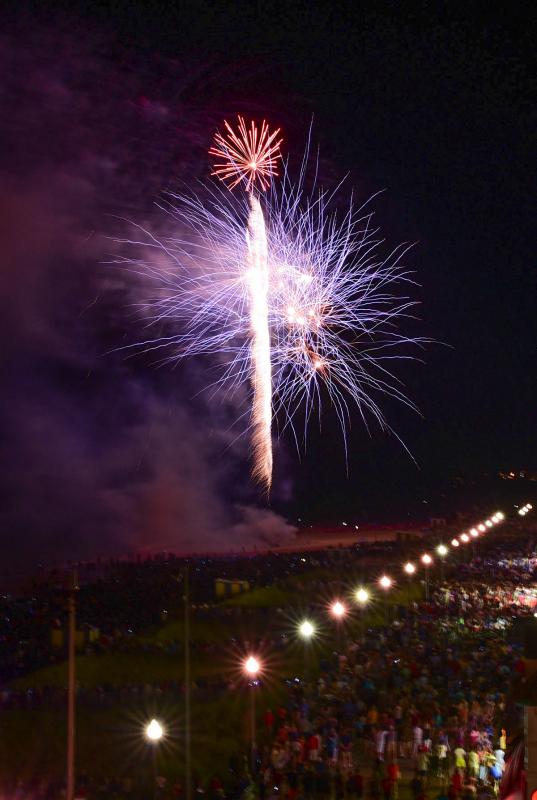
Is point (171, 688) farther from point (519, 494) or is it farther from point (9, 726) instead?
point (519, 494)

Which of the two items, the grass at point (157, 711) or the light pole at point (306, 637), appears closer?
the grass at point (157, 711)

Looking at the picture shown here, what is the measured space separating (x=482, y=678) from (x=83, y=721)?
22.4 ft

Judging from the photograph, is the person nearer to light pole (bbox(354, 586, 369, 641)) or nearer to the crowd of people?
the crowd of people

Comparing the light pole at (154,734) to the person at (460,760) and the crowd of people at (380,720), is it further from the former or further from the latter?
the person at (460,760)

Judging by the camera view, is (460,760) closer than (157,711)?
Yes

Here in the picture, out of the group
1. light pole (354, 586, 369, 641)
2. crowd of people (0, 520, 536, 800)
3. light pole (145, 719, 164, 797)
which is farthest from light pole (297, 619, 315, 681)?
light pole (145, 719, 164, 797)

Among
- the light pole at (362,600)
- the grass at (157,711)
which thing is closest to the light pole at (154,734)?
the grass at (157,711)

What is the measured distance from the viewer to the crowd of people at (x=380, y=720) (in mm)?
10883

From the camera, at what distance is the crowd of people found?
1088cm

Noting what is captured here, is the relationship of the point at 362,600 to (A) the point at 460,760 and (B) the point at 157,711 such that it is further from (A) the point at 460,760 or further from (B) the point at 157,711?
(A) the point at 460,760

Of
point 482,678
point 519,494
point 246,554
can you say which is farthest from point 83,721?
point 519,494

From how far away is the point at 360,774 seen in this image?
11.3m

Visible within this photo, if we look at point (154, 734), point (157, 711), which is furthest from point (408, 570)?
point (154, 734)

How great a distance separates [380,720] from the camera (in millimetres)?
12867
